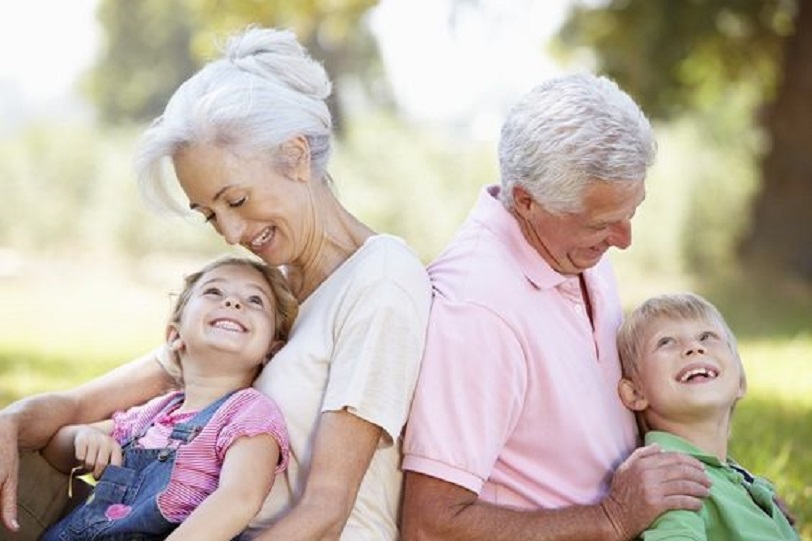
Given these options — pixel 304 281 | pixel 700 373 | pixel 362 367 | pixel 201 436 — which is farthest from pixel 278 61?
pixel 700 373

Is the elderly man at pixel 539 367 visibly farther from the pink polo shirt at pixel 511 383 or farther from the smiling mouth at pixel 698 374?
the smiling mouth at pixel 698 374

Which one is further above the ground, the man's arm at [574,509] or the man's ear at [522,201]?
the man's ear at [522,201]

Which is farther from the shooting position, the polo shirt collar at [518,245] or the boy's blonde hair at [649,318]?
the boy's blonde hair at [649,318]

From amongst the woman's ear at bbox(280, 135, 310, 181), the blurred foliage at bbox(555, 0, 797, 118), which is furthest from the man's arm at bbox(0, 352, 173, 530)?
the blurred foliage at bbox(555, 0, 797, 118)

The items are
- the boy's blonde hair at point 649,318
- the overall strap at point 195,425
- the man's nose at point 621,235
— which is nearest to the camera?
the overall strap at point 195,425

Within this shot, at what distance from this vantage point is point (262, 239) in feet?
10.2

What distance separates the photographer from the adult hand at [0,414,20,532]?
10.1 feet

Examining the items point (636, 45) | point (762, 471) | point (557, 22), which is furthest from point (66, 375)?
point (557, 22)

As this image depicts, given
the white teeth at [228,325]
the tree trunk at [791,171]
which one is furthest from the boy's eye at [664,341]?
the tree trunk at [791,171]

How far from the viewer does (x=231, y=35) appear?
3297mm

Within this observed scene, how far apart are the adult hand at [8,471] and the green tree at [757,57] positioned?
12.4m

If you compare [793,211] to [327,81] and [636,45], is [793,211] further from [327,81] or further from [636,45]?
[327,81]

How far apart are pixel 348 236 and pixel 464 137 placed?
1608 cm

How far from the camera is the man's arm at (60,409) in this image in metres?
3.12
